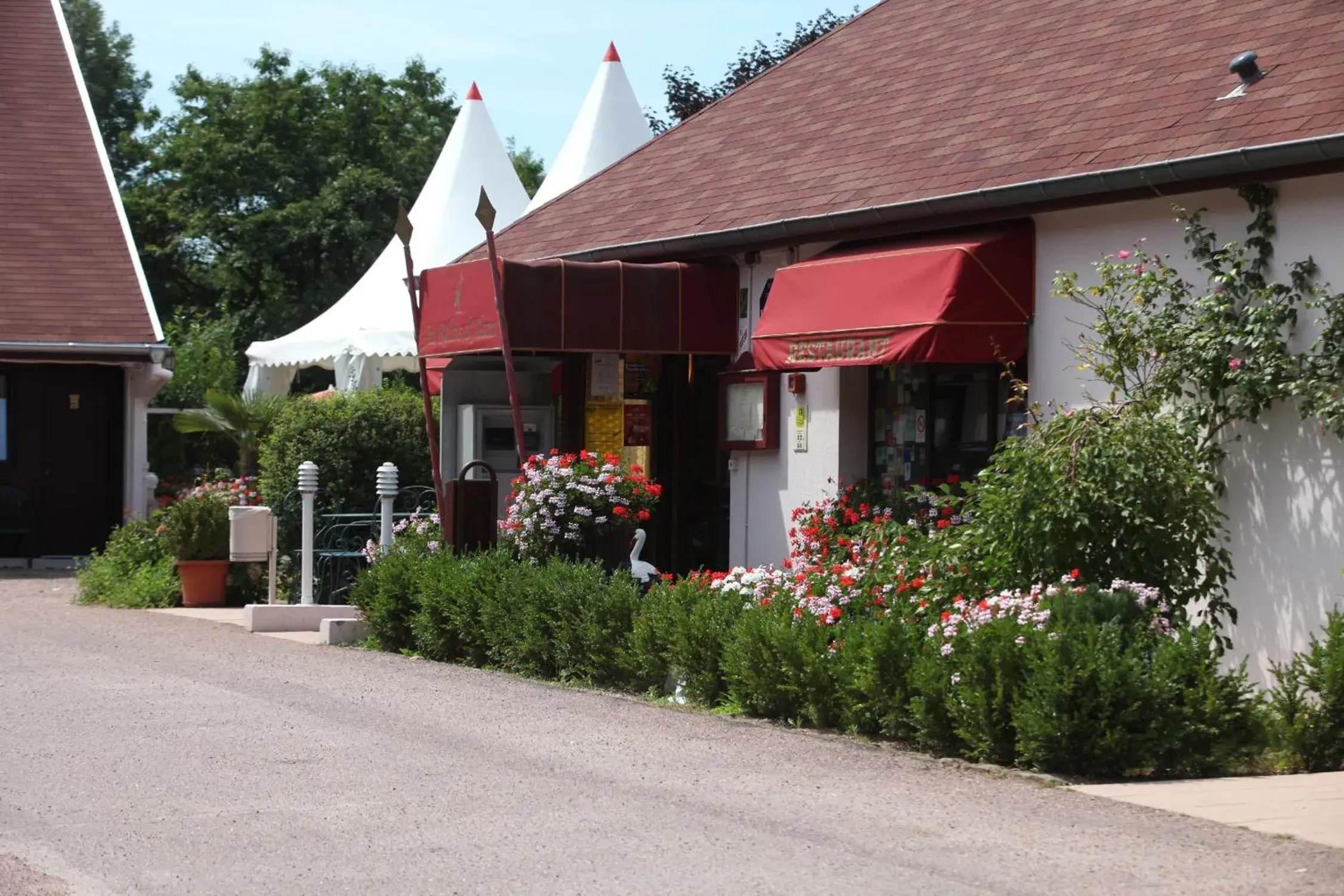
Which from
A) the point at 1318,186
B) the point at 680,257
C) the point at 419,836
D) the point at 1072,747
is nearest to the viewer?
the point at 419,836

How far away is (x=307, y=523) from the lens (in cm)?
1462

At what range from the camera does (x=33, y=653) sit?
41.4 feet

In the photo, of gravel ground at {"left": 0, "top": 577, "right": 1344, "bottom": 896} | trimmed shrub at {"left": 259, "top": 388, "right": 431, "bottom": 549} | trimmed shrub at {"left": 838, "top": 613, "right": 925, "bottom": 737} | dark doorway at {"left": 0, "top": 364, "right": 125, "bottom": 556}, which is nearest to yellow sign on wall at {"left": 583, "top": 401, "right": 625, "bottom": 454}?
trimmed shrub at {"left": 259, "top": 388, "right": 431, "bottom": 549}

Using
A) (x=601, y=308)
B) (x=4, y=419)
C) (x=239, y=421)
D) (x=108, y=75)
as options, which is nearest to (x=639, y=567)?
(x=601, y=308)

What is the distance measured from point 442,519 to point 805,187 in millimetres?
3875

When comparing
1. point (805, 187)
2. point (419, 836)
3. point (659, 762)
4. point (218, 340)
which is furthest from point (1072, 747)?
point (218, 340)

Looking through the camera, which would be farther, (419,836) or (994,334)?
(994,334)

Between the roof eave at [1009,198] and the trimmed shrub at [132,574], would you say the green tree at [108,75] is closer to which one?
the trimmed shrub at [132,574]

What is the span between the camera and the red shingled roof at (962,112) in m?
10.6

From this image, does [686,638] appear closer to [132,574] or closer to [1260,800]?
[1260,800]

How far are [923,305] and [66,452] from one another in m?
14.5

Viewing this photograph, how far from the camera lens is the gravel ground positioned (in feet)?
19.6

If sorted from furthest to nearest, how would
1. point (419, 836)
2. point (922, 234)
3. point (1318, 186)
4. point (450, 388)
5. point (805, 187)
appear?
point (450, 388) → point (805, 187) → point (922, 234) → point (1318, 186) → point (419, 836)

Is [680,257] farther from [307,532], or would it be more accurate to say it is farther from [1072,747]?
[1072,747]
